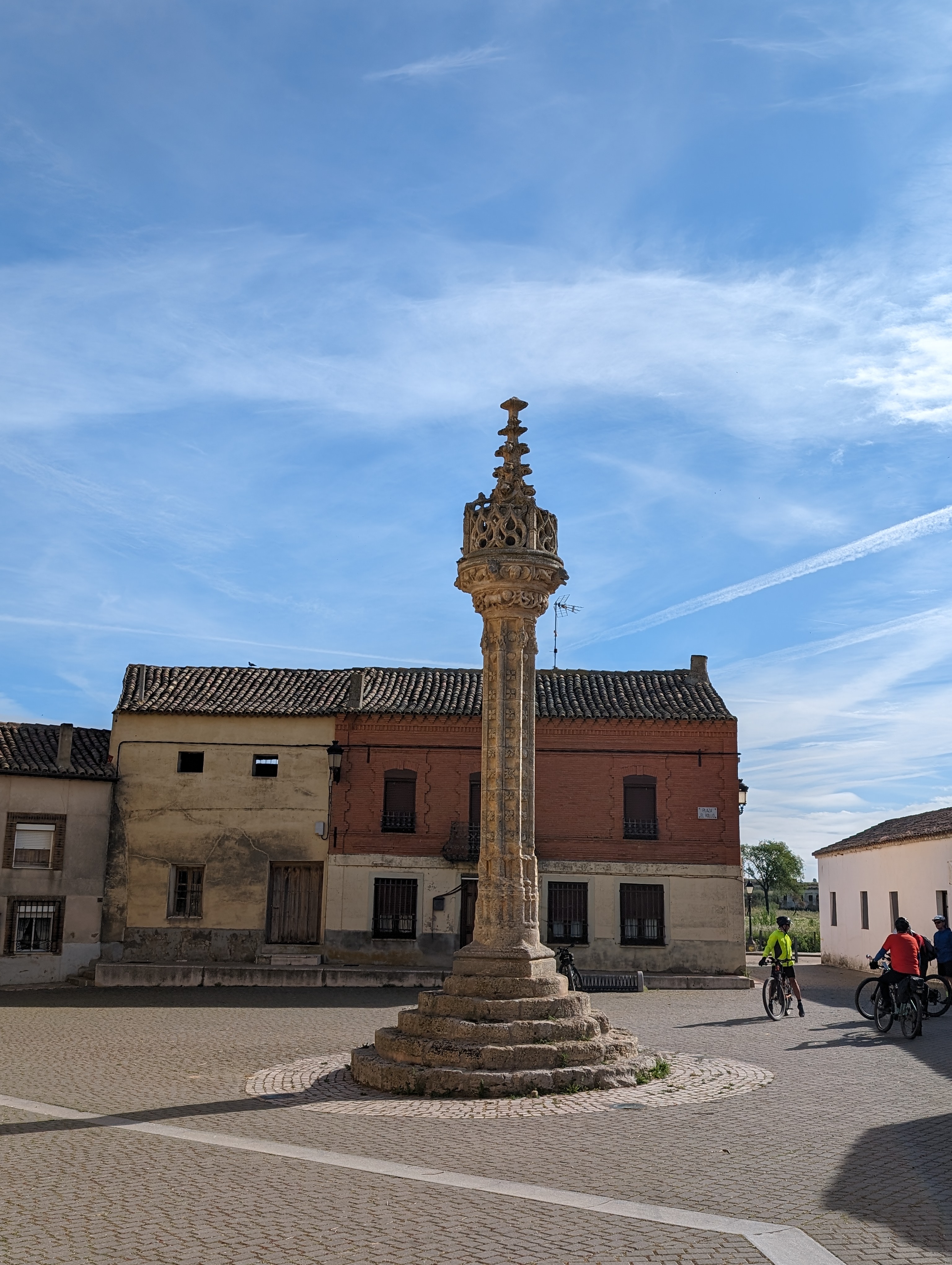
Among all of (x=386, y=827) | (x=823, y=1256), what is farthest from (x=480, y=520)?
(x=386, y=827)

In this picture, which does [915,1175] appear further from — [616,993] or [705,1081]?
[616,993]

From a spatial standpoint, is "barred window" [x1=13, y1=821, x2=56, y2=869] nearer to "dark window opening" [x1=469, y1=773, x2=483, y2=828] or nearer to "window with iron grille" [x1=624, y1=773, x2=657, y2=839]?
"dark window opening" [x1=469, y1=773, x2=483, y2=828]

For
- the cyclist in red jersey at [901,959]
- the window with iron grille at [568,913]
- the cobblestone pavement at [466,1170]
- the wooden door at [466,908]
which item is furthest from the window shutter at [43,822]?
the cyclist in red jersey at [901,959]

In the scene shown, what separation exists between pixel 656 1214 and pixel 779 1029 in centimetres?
960

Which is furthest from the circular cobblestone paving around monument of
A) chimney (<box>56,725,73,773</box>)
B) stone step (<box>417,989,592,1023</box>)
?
chimney (<box>56,725,73,773</box>)

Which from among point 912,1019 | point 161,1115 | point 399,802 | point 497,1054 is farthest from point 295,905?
point 161,1115

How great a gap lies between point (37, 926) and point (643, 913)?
13589mm

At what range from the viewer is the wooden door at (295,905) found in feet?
80.7

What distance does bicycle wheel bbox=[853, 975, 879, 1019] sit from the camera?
14.6 metres

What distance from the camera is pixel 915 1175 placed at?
6.76 metres

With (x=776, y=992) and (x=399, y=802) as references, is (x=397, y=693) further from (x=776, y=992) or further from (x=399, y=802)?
(x=776, y=992)

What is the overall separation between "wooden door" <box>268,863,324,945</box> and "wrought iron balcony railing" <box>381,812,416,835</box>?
176 centimetres

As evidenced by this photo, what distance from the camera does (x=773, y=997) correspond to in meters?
16.1

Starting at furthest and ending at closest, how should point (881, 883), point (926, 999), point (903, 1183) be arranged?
point (881, 883) → point (926, 999) → point (903, 1183)
